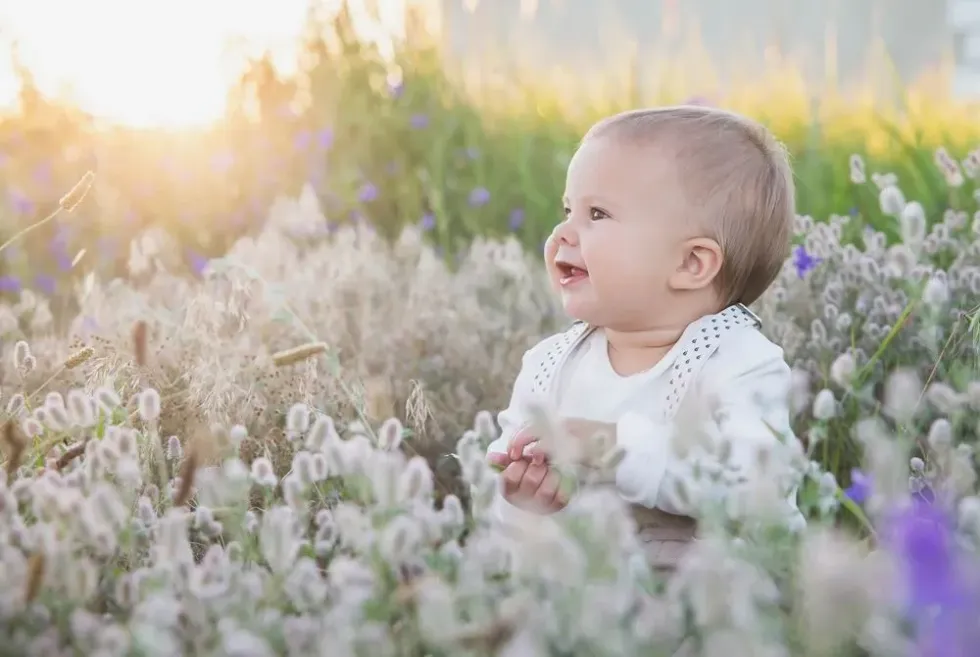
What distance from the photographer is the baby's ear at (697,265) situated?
2223 mm

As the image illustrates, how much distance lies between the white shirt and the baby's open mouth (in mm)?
175

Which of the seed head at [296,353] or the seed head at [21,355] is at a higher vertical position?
the seed head at [21,355]

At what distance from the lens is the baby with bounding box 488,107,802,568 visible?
214 centimetres

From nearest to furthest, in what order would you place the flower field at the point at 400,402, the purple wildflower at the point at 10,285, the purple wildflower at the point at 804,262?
1. the flower field at the point at 400,402
2. the purple wildflower at the point at 804,262
3. the purple wildflower at the point at 10,285

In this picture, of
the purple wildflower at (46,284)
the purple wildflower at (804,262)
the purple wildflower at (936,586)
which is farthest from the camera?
the purple wildflower at (46,284)


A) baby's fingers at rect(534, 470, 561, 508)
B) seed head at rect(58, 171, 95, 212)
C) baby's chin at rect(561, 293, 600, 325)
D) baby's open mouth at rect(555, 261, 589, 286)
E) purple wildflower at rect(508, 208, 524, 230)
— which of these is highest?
seed head at rect(58, 171, 95, 212)


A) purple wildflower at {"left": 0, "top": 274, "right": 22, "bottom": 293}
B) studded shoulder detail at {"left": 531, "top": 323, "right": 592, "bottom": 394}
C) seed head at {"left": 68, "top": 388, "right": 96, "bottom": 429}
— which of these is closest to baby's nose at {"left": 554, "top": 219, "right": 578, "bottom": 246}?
studded shoulder detail at {"left": 531, "top": 323, "right": 592, "bottom": 394}

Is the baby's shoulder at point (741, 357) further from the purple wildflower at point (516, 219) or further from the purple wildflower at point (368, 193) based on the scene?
the purple wildflower at point (368, 193)

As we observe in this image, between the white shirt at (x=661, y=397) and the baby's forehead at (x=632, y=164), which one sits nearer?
the white shirt at (x=661, y=397)

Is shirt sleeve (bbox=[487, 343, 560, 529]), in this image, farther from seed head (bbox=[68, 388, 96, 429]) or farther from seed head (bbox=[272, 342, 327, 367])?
seed head (bbox=[68, 388, 96, 429])

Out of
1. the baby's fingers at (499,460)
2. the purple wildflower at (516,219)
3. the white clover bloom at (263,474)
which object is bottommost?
Answer: the purple wildflower at (516,219)

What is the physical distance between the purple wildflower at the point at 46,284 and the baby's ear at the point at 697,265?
3071 mm

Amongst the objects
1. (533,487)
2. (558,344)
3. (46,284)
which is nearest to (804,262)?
(558,344)

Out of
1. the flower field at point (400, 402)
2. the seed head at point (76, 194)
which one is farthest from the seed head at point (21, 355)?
the seed head at point (76, 194)
